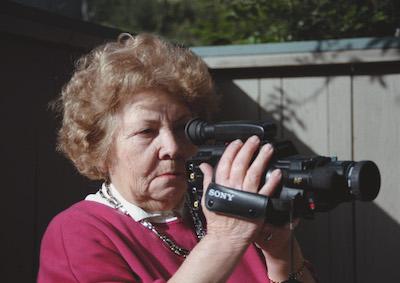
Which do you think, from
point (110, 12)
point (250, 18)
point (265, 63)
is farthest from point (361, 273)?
point (110, 12)

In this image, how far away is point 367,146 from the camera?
2.98 m

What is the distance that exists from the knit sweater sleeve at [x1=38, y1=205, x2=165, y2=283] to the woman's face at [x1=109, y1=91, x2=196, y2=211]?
175 millimetres

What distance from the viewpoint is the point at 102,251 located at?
4.95 ft

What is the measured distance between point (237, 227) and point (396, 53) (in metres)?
1.81

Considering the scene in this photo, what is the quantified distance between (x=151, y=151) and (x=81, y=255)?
36 centimetres

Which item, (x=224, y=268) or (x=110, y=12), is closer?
(x=224, y=268)

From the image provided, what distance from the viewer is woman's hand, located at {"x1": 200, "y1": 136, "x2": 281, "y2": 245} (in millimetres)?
1316

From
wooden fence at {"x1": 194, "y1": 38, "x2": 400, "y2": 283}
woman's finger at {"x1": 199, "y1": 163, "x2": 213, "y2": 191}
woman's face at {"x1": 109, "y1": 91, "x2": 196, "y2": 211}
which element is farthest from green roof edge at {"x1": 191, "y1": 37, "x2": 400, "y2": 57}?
woman's finger at {"x1": 199, "y1": 163, "x2": 213, "y2": 191}

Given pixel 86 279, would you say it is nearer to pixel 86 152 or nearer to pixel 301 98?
pixel 86 152

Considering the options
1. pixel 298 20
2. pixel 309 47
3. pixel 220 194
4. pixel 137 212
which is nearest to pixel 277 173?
pixel 220 194

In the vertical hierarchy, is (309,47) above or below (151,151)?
above

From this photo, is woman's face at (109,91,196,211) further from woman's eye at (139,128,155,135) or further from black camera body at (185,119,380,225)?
black camera body at (185,119,380,225)

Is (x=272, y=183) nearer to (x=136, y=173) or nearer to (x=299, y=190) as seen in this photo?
(x=299, y=190)

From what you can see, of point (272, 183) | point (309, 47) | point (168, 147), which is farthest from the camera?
point (309, 47)
